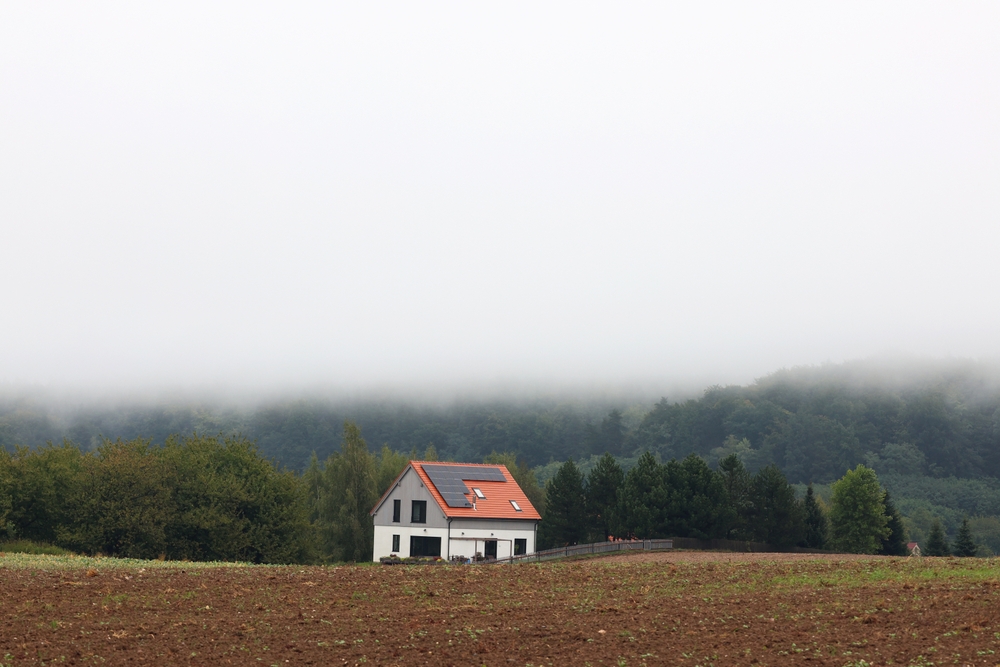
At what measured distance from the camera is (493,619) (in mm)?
19141

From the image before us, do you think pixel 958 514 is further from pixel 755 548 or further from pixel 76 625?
pixel 76 625

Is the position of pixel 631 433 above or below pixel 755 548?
above

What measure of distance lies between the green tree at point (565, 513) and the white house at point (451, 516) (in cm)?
504

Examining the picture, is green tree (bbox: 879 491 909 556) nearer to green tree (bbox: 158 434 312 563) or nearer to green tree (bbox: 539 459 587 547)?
green tree (bbox: 539 459 587 547)

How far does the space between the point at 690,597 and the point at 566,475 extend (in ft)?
159

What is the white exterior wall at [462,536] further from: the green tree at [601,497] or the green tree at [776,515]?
the green tree at [776,515]

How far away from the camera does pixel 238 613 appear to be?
64.6 feet

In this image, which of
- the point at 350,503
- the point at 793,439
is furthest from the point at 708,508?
the point at 793,439

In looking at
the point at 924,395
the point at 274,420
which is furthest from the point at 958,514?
the point at 274,420

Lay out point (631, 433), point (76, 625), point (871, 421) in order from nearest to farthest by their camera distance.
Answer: point (76, 625)
point (871, 421)
point (631, 433)

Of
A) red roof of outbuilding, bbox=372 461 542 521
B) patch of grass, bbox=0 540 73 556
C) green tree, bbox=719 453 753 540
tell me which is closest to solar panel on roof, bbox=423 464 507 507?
red roof of outbuilding, bbox=372 461 542 521

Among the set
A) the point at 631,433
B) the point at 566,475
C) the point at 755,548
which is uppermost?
the point at 631,433

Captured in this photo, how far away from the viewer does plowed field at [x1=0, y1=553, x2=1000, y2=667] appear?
52.1ft

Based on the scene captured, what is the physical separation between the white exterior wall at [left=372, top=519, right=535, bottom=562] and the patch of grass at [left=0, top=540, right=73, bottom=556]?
23.0m
